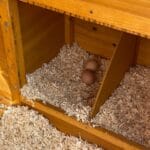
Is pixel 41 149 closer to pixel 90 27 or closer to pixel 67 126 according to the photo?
pixel 67 126

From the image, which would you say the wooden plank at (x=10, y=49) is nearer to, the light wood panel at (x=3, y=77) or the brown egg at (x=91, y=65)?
the light wood panel at (x=3, y=77)

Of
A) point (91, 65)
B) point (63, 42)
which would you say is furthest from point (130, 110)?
point (63, 42)

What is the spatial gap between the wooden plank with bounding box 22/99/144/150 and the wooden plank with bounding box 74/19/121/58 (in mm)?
402

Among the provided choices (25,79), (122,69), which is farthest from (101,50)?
(25,79)

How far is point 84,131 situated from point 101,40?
45cm

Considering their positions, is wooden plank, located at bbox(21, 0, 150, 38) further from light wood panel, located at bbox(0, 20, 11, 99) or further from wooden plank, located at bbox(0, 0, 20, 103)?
light wood panel, located at bbox(0, 20, 11, 99)

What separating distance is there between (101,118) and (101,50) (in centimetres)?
40

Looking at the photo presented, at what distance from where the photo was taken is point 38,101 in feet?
4.05

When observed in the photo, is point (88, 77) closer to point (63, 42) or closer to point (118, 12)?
point (63, 42)

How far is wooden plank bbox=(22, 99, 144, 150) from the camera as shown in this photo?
1096mm

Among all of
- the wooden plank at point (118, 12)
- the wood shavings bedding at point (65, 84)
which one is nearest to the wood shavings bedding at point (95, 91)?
the wood shavings bedding at point (65, 84)

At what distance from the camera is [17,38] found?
44.7 inches

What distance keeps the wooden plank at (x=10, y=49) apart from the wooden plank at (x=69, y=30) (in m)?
0.38

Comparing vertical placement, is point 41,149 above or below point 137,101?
below
